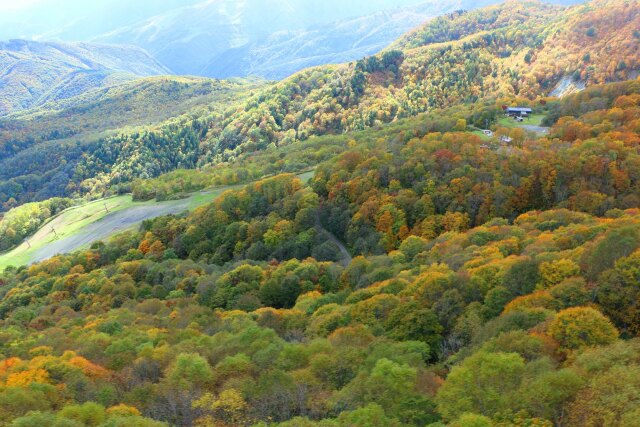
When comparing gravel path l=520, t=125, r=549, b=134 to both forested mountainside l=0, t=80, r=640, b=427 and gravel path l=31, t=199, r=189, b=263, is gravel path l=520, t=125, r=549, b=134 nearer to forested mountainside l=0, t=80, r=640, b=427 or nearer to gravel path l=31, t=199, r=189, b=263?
forested mountainside l=0, t=80, r=640, b=427

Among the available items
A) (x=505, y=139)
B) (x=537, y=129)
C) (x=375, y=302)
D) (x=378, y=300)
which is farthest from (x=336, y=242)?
(x=537, y=129)

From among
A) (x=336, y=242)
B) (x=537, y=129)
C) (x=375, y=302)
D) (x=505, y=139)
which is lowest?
(x=336, y=242)

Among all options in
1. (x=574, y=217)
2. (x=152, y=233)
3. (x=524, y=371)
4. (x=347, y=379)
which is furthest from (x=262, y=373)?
(x=152, y=233)

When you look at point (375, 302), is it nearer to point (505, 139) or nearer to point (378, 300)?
point (378, 300)

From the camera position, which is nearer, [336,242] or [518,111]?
[336,242]

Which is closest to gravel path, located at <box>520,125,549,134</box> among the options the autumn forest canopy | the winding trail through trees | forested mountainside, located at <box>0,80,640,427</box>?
the autumn forest canopy
